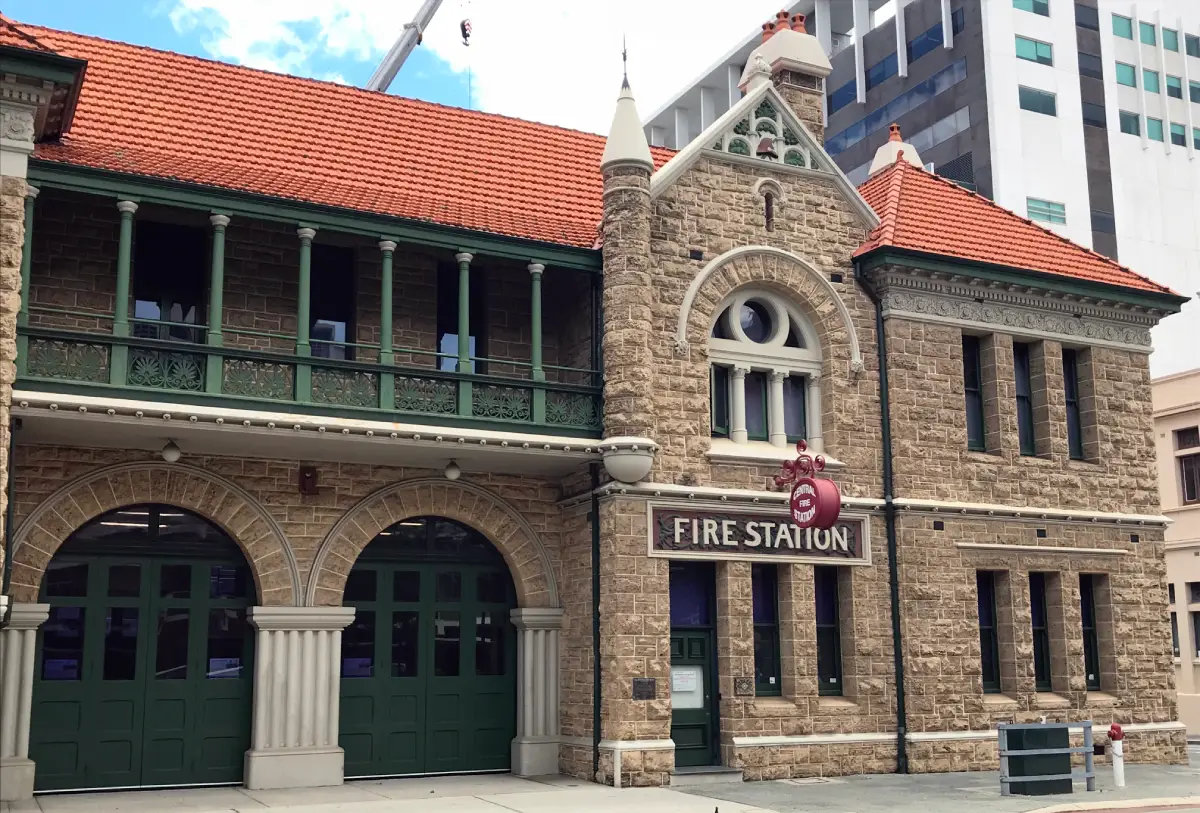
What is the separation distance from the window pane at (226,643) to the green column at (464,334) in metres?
4.12

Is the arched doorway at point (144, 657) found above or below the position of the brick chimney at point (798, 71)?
below

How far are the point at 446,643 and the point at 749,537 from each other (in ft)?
15.5

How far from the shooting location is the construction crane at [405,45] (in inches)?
1848

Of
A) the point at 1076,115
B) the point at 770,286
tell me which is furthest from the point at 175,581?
the point at 1076,115

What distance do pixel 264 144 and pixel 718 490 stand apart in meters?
8.41

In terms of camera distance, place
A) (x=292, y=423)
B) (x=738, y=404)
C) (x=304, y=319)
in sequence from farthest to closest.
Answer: (x=738, y=404) → (x=304, y=319) → (x=292, y=423)

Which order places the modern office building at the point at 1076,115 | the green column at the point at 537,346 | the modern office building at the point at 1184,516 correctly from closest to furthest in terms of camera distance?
the green column at the point at 537,346 < the modern office building at the point at 1184,516 < the modern office building at the point at 1076,115

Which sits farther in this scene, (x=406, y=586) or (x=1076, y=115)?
(x=1076, y=115)

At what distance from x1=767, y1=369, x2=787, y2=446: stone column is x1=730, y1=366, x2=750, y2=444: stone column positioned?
0.53 metres

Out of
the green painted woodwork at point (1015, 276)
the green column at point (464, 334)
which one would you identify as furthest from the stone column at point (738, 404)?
the green column at point (464, 334)

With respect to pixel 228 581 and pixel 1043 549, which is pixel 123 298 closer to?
pixel 228 581

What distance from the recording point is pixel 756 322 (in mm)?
20688

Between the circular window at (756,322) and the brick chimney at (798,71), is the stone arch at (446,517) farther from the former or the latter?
the brick chimney at (798,71)

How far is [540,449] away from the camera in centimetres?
1786
